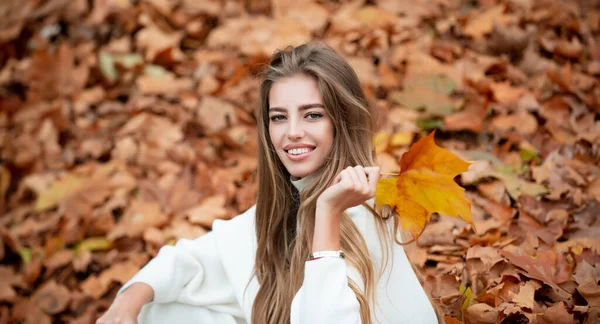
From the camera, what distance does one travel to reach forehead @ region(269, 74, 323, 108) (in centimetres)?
170

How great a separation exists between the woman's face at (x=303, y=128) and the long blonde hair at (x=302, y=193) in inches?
0.9

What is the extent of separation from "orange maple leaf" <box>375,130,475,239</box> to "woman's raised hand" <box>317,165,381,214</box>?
159 mm

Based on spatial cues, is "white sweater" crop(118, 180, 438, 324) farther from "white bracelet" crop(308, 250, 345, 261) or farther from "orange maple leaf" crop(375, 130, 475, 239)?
"orange maple leaf" crop(375, 130, 475, 239)

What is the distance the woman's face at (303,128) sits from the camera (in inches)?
66.2

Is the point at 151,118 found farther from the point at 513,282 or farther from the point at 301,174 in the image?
the point at 513,282

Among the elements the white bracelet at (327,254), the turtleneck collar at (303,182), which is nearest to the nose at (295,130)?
the turtleneck collar at (303,182)

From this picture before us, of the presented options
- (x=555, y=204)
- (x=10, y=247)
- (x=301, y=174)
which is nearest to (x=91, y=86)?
(x=10, y=247)

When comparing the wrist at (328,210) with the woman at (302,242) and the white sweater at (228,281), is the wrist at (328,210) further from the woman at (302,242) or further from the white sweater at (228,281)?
the white sweater at (228,281)

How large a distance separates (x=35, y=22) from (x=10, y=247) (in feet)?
6.54

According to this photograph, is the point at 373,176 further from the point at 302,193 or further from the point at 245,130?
the point at 245,130

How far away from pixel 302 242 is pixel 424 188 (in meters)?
0.38

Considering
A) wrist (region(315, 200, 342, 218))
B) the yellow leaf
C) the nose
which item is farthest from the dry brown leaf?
wrist (region(315, 200, 342, 218))

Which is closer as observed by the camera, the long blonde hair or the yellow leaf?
the long blonde hair

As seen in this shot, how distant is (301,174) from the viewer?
1.71m
